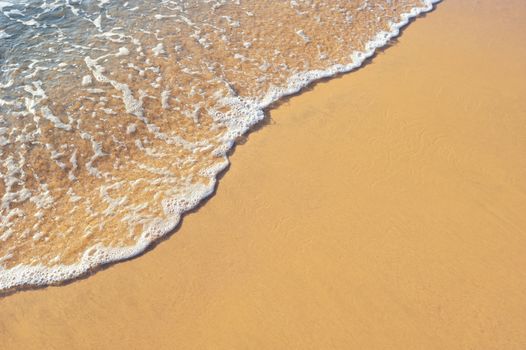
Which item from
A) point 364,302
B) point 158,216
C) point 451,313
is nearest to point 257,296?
point 364,302

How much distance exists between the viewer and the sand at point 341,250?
3.82m

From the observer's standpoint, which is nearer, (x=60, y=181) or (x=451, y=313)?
(x=451, y=313)

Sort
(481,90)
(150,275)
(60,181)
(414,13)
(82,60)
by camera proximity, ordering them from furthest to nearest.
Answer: (414,13) → (82,60) → (481,90) → (60,181) → (150,275)

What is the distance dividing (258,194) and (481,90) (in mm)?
4040

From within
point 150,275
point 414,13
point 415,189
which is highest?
point 414,13

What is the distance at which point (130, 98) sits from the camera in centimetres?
625

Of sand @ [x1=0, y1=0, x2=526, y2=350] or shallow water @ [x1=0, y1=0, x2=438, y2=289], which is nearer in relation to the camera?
sand @ [x1=0, y1=0, x2=526, y2=350]

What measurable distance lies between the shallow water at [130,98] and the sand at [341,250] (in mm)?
427

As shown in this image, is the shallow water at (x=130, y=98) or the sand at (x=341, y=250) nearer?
the sand at (x=341, y=250)

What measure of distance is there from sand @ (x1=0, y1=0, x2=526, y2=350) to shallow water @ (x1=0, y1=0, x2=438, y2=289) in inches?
16.8

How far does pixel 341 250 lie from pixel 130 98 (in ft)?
12.9

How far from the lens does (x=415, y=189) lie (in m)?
4.96

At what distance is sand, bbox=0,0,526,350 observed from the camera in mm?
3824

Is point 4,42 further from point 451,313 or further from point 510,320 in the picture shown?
point 510,320
